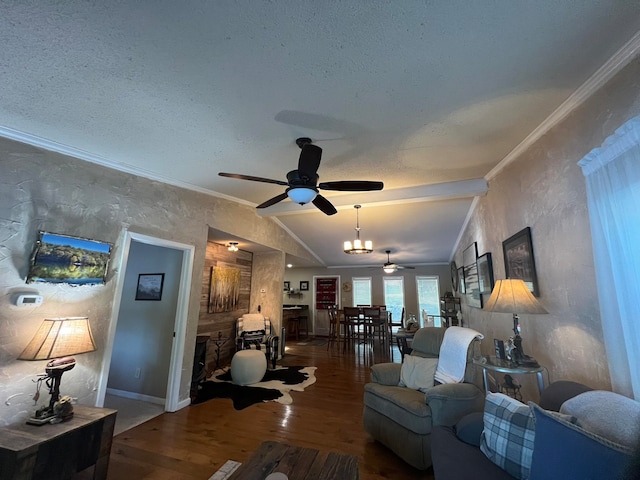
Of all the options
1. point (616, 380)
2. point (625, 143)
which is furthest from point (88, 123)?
point (616, 380)

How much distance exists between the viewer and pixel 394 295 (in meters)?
8.73

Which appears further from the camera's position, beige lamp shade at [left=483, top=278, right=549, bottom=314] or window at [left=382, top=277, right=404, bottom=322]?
window at [left=382, top=277, right=404, bottom=322]

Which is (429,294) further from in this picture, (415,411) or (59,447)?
(59,447)

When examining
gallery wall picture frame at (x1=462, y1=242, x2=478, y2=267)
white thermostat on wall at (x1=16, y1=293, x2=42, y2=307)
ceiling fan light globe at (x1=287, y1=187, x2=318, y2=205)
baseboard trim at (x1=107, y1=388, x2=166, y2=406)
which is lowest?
baseboard trim at (x1=107, y1=388, x2=166, y2=406)

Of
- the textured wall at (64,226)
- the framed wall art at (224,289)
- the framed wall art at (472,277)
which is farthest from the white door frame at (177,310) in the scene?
the framed wall art at (472,277)

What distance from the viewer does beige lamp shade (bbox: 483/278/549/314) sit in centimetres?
193

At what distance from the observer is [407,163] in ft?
9.49

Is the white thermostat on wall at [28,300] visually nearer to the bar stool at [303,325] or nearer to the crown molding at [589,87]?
the crown molding at [589,87]

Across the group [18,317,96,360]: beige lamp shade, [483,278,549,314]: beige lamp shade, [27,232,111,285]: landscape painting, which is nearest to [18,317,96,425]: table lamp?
Result: [18,317,96,360]: beige lamp shade

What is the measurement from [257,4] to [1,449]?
2.74m

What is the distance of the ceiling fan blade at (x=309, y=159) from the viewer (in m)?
2.11

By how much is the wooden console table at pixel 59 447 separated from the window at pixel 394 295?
774 cm

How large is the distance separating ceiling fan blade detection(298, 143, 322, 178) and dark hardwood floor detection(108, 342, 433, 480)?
240 cm

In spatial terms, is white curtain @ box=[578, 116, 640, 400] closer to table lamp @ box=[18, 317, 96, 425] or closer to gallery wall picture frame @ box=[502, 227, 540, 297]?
gallery wall picture frame @ box=[502, 227, 540, 297]
